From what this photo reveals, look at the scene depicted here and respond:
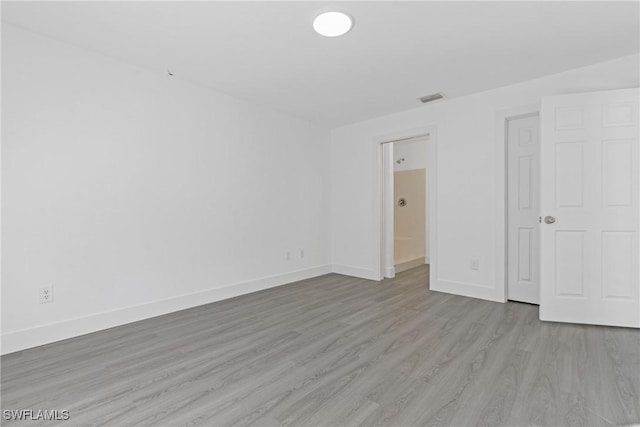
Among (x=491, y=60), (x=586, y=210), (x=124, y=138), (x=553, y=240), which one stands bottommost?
(x=553, y=240)

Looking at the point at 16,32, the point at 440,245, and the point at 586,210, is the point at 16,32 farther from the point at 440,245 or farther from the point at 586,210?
the point at 586,210

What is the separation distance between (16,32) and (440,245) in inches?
176

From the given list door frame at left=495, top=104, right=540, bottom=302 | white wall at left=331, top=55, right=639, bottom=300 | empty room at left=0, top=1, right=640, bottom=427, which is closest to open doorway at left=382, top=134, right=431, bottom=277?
white wall at left=331, top=55, right=639, bottom=300

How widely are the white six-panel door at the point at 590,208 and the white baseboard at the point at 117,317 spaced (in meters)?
3.17

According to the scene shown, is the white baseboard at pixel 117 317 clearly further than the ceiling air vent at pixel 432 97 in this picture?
No

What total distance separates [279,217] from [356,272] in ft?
4.94

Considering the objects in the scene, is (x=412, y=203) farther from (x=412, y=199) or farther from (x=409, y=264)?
(x=409, y=264)

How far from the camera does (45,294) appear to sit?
2373 millimetres

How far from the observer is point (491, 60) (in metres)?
2.75

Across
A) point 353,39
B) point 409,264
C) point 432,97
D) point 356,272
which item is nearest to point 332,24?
point 353,39

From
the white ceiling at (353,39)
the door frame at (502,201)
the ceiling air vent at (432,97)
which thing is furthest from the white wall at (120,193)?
the door frame at (502,201)

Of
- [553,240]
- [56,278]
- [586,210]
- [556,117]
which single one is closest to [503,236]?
[553,240]

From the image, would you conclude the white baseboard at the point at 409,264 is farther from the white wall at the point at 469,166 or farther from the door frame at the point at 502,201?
the door frame at the point at 502,201

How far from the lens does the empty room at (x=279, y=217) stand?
178 cm
